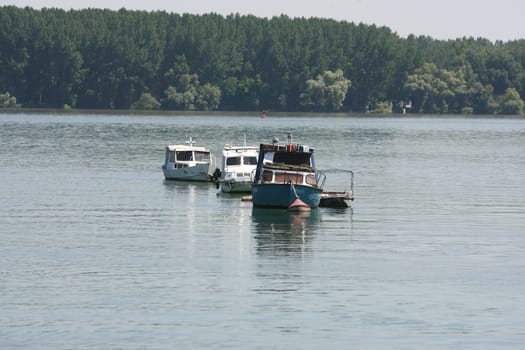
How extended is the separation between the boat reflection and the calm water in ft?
0.44

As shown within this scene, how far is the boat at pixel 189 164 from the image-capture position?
109 meters

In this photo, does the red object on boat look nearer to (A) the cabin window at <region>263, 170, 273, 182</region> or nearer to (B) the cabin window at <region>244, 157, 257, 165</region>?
(A) the cabin window at <region>263, 170, 273, 182</region>

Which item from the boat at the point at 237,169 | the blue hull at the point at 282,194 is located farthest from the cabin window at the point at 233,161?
the blue hull at the point at 282,194

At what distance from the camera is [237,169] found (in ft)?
320

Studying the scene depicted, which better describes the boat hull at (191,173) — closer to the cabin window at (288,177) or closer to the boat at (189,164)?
the boat at (189,164)

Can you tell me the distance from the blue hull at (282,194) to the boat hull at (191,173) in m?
25.7

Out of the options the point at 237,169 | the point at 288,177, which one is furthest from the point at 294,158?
the point at 237,169

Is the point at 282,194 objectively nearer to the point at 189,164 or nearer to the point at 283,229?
the point at 283,229

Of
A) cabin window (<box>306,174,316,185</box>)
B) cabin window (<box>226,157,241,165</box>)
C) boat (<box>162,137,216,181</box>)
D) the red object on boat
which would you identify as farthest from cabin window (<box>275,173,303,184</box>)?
boat (<box>162,137,216,181</box>)

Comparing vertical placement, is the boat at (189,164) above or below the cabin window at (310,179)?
below

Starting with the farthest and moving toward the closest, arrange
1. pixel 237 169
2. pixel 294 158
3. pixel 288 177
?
pixel 237 169 → pixel 294 158 → pixel 288 177

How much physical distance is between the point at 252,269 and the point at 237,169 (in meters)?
39.0

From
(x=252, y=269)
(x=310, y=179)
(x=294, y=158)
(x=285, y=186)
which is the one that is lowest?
(x=252, y=269)

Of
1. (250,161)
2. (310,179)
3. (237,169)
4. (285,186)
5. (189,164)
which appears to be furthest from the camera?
(189,164)
